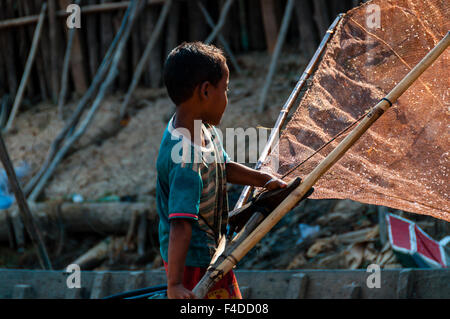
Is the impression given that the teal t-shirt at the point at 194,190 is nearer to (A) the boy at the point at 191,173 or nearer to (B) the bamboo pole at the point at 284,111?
(A) the boy at the point at 191,173

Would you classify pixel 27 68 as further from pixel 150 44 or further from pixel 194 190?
pixel 194 190

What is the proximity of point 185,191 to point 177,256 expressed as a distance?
0.68 feet

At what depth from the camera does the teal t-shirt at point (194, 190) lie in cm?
180

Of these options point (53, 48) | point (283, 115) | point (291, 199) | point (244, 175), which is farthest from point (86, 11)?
point (291, 199)

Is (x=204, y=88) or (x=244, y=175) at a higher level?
(x=204, y=88)

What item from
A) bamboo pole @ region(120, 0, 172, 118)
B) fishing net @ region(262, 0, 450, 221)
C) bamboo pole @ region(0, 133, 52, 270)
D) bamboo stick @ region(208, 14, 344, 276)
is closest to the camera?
fishing net @ region(262, 0, 450, 221)

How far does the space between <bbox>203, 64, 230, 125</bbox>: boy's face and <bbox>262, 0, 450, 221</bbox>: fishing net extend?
0.57 metres

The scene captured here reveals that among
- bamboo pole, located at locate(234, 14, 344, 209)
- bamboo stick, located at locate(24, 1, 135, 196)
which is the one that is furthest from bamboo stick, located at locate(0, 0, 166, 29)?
bamboo pole, located at locate(234, 14, 344, 209)

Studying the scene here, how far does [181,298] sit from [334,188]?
0.91 meters

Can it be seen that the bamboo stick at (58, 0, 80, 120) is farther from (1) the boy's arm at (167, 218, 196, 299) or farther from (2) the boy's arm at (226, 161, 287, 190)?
(1) the boy's arm at (167, 218, 196, 299)

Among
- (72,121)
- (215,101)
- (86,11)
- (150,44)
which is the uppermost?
(86,11)

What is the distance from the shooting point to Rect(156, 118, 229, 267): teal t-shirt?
5.91ft

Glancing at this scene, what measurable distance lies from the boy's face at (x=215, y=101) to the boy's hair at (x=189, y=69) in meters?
0.02

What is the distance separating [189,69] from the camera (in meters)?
1.89
